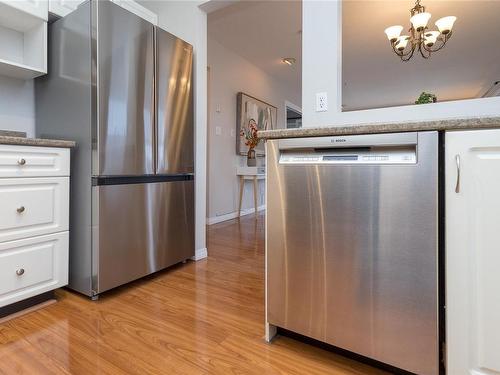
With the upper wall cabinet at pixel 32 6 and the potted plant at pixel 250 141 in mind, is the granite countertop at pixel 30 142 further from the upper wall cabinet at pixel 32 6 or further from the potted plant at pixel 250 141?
the potted plant at pixel 250 141

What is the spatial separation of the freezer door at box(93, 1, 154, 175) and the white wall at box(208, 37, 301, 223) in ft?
6.37

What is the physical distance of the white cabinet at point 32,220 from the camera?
1.32 meters

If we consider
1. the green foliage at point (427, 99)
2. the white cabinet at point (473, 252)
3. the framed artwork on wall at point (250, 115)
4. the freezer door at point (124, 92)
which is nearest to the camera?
the white cabinet at point (473, 252)

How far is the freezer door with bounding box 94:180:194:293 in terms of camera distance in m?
1.57

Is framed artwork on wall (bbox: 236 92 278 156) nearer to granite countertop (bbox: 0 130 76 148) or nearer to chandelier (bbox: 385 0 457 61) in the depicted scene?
chandelier (bbox: 385 0 457 61)

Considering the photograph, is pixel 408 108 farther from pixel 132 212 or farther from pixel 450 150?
pixel 132 212

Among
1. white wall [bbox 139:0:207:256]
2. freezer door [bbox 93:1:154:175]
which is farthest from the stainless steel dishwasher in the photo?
white wall [bbox 139:0:207:256]

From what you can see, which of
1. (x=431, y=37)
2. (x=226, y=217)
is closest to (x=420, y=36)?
(x=431, y=37)

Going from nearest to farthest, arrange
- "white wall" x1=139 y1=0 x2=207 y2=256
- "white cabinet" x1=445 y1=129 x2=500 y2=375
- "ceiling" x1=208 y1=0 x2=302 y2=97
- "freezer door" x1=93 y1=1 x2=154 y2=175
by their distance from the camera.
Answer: "white cabinet" x1=445 y1=129 x2=500 y2=375 → "freezer door" x1=93 y1=1 x2=154 y2=175 → "white wall" x1=139 y1=0 x2=207 y2=256 → "ceiling" x1=208 y1=0 x2=302 y2=97

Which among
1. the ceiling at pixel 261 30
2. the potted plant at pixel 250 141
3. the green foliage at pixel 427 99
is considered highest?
the ceiling at pixel 261 30

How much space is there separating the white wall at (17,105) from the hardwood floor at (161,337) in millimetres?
1113

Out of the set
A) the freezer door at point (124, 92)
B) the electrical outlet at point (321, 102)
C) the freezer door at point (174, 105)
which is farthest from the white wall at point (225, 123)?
the electrical outlet at point (321, 102)

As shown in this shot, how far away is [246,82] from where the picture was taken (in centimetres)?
454

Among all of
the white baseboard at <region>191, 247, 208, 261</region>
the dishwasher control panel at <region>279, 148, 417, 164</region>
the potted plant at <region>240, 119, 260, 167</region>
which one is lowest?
the white baseboard at <region>191, 247, 208, 261</region>
